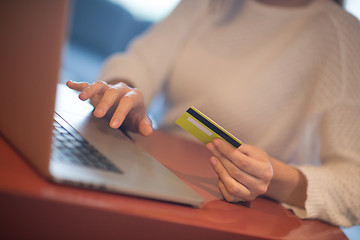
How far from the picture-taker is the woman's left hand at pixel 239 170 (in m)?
0.37

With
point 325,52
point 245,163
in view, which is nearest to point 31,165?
point 245,163

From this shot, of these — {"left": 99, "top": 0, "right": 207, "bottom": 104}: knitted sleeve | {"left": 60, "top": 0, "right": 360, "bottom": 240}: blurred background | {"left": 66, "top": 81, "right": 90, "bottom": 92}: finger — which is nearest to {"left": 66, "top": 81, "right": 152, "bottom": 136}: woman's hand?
{"left": 66, "top": 81, "right": 90, "bottom": 92}: finger

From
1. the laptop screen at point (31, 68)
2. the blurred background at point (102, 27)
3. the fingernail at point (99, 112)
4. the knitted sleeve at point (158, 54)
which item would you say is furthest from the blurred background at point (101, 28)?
the laptop screen at point (31, 68)

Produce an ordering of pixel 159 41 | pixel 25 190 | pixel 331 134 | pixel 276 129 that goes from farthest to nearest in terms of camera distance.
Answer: pixel 159 41 → pixel 276 129 → pixel 331 134 → pixel 25 190

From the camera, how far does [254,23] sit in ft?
2.72

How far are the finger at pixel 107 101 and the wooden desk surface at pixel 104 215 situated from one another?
0.41 ft

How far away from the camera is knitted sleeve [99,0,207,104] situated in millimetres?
896

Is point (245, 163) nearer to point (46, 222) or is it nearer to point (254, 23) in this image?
point (46, 222)

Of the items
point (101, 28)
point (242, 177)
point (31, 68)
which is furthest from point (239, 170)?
point (101, 28)

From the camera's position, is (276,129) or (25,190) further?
A: (276,129)

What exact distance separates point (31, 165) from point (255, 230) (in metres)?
0.26

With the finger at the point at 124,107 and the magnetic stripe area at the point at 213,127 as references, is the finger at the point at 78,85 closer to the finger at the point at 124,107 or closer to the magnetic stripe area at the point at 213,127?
the finger at the point at 124,107

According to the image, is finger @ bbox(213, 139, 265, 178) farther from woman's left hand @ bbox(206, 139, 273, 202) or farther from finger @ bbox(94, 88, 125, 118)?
finger @ bbox(94, 88, 125, 118)

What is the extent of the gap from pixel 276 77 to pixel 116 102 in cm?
47
